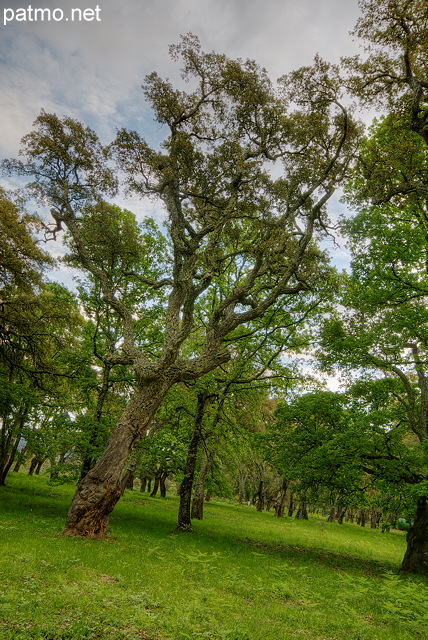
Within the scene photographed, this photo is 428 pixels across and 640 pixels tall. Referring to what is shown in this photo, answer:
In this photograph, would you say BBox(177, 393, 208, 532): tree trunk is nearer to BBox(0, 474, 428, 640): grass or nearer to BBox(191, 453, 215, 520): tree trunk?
BBox(0, 474, 428, 640): grass

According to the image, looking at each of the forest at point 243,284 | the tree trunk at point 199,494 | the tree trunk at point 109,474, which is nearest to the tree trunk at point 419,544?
the forest at point 243,284

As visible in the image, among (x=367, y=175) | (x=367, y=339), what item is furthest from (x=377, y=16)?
(x=367, y=339)

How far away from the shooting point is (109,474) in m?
11.5

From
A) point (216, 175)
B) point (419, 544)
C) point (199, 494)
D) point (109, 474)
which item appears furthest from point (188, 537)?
point (216, 175)

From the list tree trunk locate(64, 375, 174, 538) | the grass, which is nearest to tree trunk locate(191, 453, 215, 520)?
the grass

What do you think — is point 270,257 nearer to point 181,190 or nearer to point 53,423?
point 181,190

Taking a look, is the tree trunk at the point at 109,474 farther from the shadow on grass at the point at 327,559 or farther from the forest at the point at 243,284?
the shadow on grass at the point at 327,559

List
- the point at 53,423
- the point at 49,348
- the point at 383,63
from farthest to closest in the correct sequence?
1. the point at 49,348
2. the point at 53,423
3. the point at 383,63

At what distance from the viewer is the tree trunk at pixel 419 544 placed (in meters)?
A: 14.2

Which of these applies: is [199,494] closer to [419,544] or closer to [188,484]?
[188,484]

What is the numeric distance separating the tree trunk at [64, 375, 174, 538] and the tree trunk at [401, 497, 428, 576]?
11476mm

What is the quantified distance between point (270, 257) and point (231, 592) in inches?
431

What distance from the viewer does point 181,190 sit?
15219mm

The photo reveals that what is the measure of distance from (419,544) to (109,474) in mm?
12868
